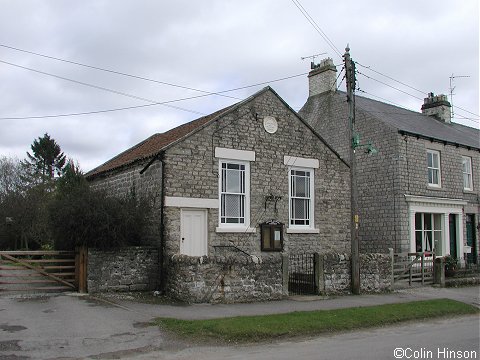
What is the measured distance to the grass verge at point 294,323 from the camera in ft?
31.2

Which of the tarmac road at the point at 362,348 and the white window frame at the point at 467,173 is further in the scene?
the white window frame at the point at 467,173

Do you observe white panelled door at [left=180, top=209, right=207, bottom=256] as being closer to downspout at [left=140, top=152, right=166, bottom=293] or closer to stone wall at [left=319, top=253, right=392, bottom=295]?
downspout at [left=140, top=152, right=166, bottom=293]

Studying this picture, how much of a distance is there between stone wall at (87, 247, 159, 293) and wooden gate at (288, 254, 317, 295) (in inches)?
177

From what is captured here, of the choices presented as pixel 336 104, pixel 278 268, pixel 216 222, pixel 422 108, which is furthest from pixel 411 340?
pixel 422 108

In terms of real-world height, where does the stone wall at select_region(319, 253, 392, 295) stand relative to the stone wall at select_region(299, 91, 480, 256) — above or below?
below

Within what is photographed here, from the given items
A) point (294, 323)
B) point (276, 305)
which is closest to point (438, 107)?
point (276, 305)

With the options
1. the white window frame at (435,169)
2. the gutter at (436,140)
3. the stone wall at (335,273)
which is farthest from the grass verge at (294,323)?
the white window frame at (435,169)

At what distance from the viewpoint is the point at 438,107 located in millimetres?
28578

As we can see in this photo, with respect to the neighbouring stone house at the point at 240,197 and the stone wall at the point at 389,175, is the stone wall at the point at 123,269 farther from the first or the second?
the stone wall at the point at 389,175

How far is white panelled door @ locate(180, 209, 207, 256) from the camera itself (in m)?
15.4

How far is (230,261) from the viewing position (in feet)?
44.0

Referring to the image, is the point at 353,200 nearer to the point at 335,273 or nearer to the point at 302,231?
the point at 335,273

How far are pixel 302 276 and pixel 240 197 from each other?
3.39m

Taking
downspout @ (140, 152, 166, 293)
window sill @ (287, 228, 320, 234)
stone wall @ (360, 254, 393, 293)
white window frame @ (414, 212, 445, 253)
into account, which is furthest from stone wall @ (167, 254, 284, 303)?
white window frame @ (414, 212, 445, 253)
